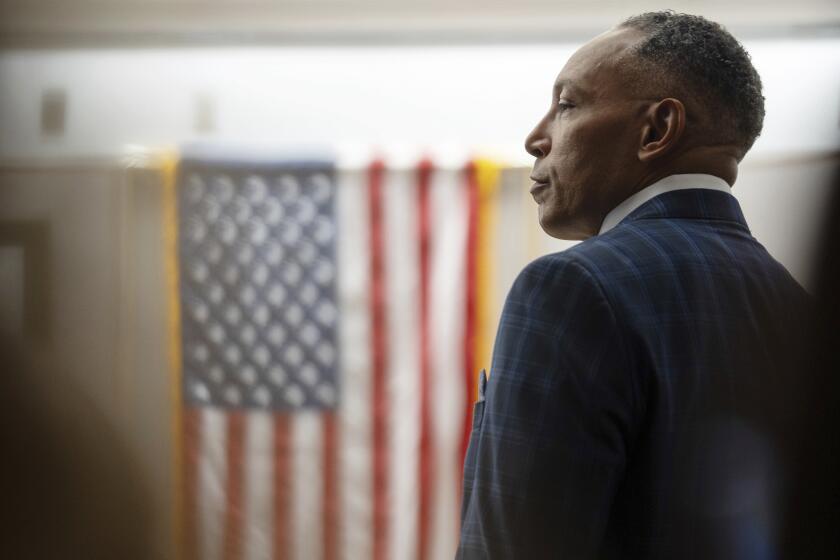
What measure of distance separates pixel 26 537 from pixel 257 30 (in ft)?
3.42

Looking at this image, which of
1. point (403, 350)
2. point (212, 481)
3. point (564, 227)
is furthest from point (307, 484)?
point (564, 227)

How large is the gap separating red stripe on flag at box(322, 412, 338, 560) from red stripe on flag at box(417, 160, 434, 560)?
0.55 ft

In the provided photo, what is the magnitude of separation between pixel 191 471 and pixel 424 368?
50 centimetres

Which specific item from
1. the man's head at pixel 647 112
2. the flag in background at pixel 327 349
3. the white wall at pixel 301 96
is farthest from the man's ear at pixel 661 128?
the flag in background at pixel 327 349

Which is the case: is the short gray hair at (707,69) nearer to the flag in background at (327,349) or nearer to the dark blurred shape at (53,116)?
the flag in background at (327,349)

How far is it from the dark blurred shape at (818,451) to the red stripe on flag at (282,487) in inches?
44.6

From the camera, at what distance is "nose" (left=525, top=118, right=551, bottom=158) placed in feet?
1.85

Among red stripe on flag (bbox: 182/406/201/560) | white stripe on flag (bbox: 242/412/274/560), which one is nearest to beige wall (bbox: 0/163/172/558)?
red stripe on flag (bbox: 182/406/201/560)

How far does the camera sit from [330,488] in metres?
1.50

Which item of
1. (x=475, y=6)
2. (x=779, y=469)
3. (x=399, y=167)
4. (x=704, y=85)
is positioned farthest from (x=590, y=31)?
(x=779, y=469)

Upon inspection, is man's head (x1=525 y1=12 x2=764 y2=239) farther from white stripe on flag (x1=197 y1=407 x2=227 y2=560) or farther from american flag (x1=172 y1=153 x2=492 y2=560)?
white stripe on flag (x1=197 y1=407 x2=227 y2=560)

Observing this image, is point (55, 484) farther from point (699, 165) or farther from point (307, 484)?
point (307, 484)

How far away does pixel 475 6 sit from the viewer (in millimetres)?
1238

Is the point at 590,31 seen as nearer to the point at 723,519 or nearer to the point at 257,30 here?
the point at 257,30
